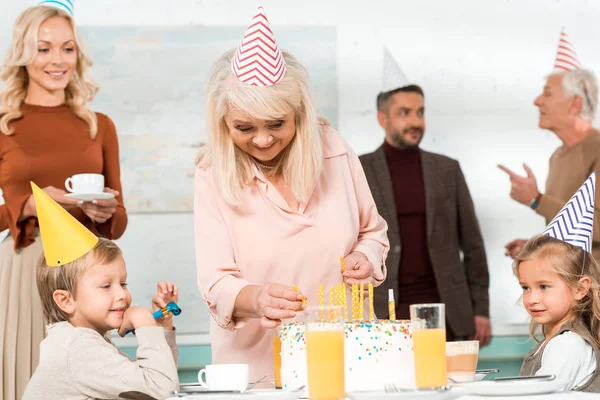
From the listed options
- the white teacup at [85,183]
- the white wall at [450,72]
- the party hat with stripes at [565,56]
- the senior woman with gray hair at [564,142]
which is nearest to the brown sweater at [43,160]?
the white teacup at [85,183]

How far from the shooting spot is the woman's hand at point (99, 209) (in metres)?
2.95

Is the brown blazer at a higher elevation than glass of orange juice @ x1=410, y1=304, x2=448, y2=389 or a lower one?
higher

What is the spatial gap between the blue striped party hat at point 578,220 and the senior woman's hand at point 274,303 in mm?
798

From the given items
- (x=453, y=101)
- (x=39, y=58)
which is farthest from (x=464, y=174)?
(x=39, y=58)

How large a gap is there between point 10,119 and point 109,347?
4.87ft

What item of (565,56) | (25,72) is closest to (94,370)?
(25,72)

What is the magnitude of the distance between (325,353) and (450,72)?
3.23 m

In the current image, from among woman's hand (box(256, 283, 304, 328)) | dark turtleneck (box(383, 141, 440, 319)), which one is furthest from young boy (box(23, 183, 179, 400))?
dark turtleneck (box(383, 141, 440, 319))

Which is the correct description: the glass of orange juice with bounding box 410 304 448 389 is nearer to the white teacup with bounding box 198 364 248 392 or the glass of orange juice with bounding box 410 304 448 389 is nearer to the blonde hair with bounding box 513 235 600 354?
the white teacup with bounding box 198 364 248 392

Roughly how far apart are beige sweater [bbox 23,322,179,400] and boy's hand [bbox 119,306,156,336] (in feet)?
0.22

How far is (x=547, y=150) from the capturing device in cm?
458

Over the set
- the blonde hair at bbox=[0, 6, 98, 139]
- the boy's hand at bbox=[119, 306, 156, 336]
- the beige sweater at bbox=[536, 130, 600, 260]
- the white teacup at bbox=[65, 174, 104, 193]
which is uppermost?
the blonde hair at bbox=[0, 6, 98, 139]

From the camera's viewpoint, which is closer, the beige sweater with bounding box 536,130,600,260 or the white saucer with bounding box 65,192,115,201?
the white saucer with bounding box 65,192,115,201

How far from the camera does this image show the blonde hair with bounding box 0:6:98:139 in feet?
10.3
